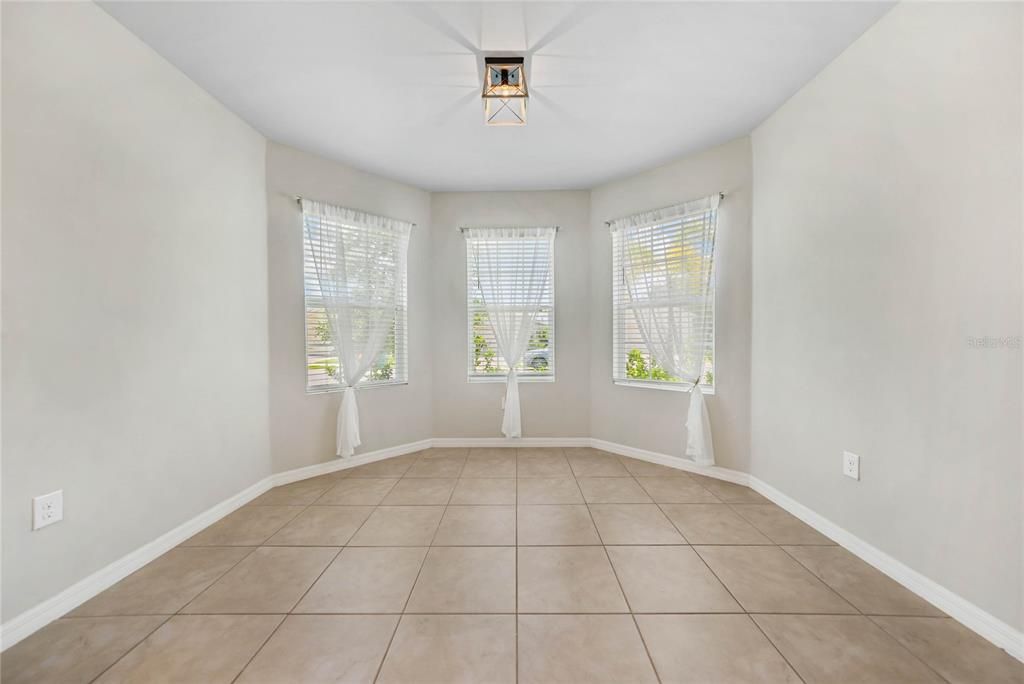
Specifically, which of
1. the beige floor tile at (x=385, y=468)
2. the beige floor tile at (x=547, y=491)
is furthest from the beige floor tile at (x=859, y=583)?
the beige floor tile at (x=385, y=468)

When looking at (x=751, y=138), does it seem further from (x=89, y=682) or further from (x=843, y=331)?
(x=89, y=682)

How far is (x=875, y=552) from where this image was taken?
72.7 inches

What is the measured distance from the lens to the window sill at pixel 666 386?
120 inches

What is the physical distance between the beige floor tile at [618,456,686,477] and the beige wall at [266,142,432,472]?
2.07 m

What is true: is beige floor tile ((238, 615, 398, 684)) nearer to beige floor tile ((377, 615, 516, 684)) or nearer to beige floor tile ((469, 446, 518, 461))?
beige floor tile ((377, 615, 516, 684))

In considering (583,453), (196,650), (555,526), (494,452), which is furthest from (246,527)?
(583,453)

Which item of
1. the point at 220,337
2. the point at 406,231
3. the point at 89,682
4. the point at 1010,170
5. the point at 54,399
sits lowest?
the point at 89,682

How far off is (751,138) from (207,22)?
133 inches

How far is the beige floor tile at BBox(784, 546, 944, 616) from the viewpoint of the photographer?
61.7 inches

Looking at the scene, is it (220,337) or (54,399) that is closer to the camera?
(54,399)

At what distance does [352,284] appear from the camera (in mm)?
3238

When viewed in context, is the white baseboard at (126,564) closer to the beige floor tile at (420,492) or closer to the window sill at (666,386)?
the beige floor tile at (420,492)

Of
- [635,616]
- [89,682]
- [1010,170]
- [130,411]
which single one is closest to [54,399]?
[130,411]

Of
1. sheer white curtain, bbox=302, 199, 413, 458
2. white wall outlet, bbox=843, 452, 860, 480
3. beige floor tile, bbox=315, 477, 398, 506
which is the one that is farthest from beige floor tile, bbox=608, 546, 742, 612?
sheer white curtain, bbox=302, 199, 413, 458
